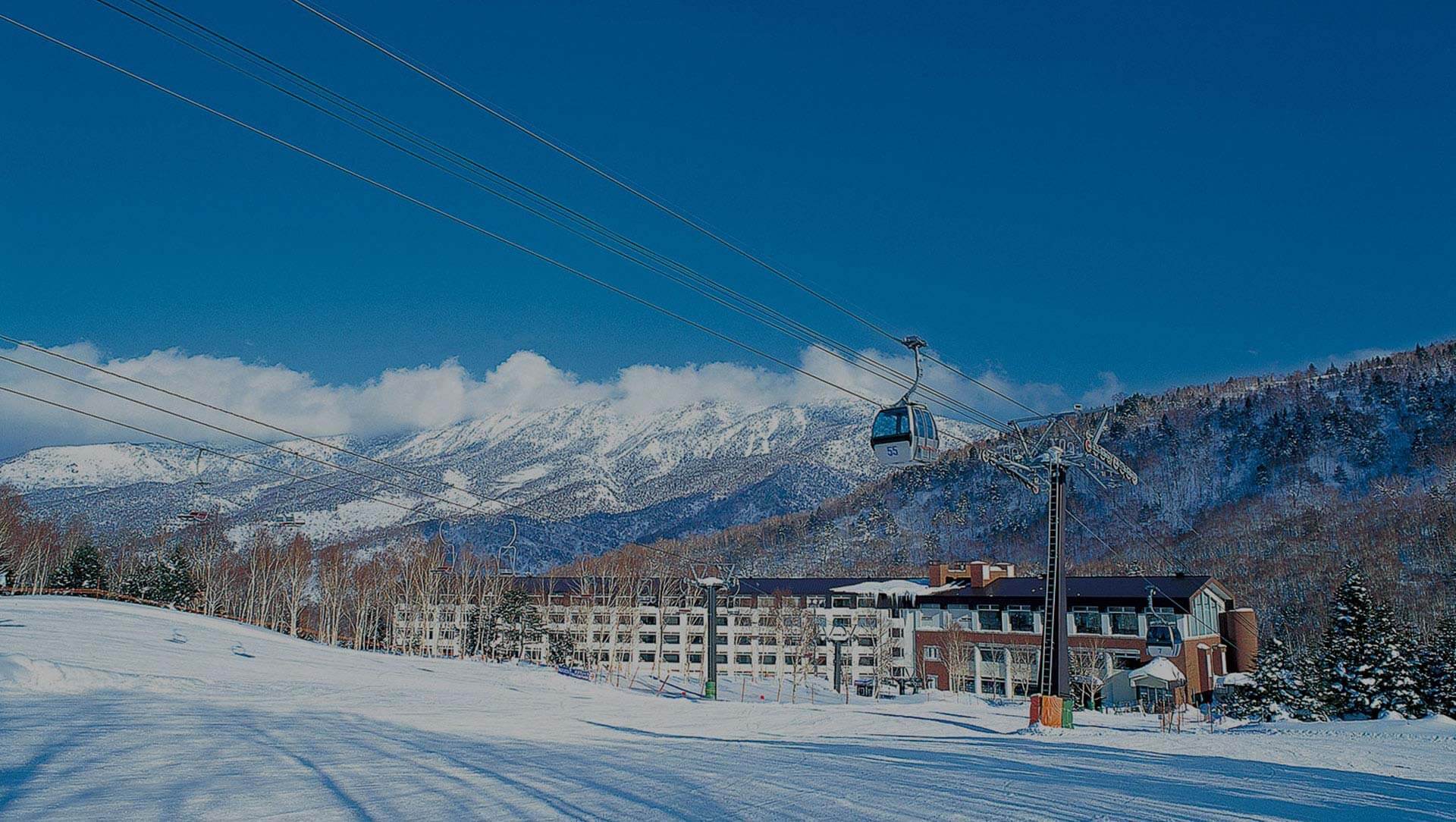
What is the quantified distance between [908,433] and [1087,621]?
50380mm

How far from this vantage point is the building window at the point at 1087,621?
61438mm

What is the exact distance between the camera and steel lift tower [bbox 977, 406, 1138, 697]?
949 inches

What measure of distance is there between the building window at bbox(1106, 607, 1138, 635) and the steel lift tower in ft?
123

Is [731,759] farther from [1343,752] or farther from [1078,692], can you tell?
[1078,692]

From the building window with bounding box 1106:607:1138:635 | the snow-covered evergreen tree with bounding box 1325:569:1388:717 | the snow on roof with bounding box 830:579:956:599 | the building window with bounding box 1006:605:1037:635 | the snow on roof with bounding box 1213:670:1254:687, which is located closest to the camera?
the snow-covered evergreen tree with bounding box 1325:569:1388:717

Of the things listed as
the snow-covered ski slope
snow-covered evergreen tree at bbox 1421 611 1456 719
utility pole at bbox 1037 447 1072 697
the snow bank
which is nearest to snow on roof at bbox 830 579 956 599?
snow-covered evergreen tree at bbox 1421 611 1456 719

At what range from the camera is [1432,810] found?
8727mm

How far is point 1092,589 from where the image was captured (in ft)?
213

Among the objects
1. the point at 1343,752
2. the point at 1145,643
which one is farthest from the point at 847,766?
the point at 1145,643

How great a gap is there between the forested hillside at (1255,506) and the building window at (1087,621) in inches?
1635

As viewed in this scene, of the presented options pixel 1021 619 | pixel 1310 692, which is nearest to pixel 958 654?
pixel 1021 619

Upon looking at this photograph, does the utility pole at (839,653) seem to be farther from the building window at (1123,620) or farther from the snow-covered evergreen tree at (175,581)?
the snow-covered evergreen tree at (175,581)

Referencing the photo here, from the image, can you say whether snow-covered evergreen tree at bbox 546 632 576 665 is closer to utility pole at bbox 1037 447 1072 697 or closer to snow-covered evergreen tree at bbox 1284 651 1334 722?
snow-covered evergreen tree at bbox 1284 651 1334 722

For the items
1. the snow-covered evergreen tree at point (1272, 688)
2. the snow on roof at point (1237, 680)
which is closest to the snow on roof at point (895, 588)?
the snow on roof at point (1237, 680)
